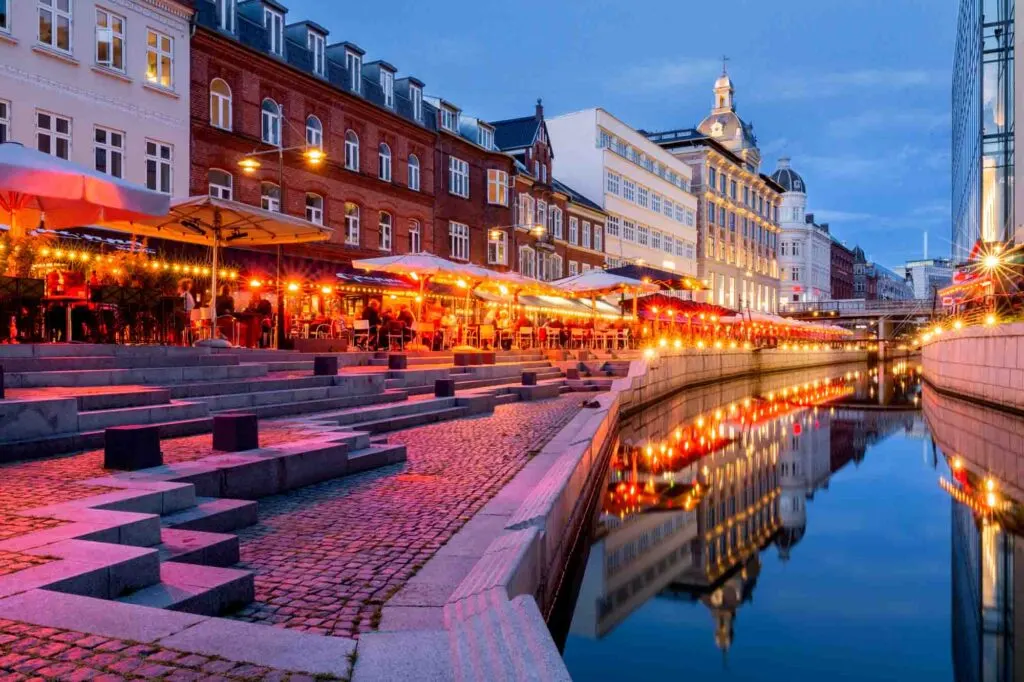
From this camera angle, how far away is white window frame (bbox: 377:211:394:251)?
3225 cm

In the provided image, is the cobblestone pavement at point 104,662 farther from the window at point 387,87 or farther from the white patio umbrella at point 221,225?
the window at point 387,87

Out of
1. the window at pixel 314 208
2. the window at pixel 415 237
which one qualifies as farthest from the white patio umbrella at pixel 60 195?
the window at pixel 415 237

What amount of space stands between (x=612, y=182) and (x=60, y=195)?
4678 centimetres

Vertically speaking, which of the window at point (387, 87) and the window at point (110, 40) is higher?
the window at point (387, 87)

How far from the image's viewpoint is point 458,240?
123 ft

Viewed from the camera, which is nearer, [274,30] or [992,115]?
[274,30]

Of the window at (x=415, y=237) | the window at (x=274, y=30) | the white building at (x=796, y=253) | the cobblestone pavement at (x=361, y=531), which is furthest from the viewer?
the white building at (x=796, y=253)

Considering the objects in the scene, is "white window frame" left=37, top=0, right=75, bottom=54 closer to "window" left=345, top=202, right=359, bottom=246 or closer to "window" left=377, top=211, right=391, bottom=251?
"window" left=345, top=202, right=359, bottom=246

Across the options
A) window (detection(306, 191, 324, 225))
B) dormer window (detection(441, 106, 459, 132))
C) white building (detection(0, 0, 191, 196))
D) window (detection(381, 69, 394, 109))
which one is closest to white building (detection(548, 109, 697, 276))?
dormer window (detection(441, 106, 459, 132))

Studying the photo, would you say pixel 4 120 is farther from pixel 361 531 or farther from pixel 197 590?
pixel 197 590

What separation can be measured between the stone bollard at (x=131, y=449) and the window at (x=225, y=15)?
22.2m

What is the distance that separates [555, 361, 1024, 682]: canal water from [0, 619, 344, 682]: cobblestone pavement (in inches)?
134

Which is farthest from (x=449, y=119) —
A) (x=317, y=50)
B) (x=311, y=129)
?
(x=311, y=129)

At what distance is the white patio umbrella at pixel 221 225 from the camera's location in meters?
15.2
